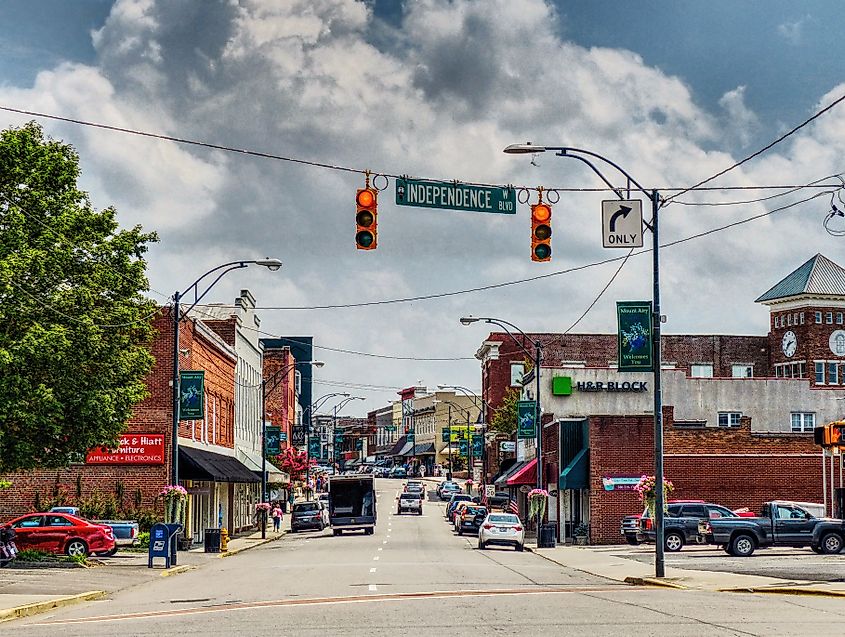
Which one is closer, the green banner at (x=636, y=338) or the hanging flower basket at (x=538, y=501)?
the green banner at (x=636, y=338)

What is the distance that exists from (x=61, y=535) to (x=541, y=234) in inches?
915

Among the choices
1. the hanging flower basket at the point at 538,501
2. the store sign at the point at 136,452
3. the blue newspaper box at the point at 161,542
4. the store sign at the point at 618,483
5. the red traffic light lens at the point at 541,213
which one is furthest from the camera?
the hanging flower basket at the point at 538,501

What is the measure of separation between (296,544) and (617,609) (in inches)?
1428

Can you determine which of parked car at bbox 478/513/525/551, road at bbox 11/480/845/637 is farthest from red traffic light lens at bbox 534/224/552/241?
parked car at bbox 478/513/525/551

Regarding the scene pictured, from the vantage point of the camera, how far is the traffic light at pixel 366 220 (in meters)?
20.7

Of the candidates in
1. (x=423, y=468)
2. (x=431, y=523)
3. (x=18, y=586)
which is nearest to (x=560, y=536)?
(x=431, y=523)

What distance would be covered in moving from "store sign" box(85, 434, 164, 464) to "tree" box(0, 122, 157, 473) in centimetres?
1189

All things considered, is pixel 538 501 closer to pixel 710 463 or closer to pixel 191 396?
pixel 710 463

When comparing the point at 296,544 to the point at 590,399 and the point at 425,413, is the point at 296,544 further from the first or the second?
the point at 425,413

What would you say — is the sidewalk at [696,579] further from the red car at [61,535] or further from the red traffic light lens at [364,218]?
the red car at [61,535]

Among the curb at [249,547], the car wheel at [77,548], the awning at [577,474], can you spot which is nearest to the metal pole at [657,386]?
the car wheel at [77,548]

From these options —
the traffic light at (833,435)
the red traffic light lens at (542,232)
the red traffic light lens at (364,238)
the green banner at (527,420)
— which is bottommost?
→ the traffic light at (833,435)

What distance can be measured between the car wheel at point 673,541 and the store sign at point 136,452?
20.0 metres

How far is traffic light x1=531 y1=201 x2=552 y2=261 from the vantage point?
21.8m
